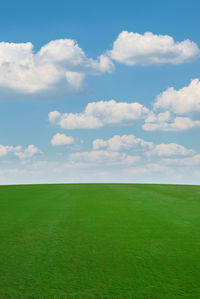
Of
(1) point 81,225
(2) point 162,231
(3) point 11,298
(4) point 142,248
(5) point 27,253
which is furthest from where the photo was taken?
(1) point 81,225

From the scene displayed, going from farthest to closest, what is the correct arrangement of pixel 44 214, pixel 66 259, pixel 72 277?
pixel 44 214
pixel 66 259
pixel 72 277

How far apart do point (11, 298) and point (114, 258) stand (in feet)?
10.3

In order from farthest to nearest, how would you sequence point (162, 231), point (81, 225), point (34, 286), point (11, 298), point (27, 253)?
1. point (81, 225)
2. point (162, 231)
3. point (27, 253)
4. point (34, 286)
5. point (11, 298)

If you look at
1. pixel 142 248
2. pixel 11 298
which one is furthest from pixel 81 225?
pixel 11 298

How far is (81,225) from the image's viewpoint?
12.4 meters

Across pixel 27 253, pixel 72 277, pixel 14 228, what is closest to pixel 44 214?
pixel 14 228

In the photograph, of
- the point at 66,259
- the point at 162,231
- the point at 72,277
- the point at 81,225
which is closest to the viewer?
the point at 72,277

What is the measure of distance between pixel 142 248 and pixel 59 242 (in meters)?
2.64

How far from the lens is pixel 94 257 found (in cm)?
819

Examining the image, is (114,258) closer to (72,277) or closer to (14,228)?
(72,277)

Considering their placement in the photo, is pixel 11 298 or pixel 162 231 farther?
pixel 162 231

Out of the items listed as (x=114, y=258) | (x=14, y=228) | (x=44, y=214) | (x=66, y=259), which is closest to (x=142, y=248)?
(x=114, y=258)

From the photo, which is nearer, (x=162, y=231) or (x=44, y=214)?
(x=162, y=231)

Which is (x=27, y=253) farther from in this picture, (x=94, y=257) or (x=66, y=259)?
(x=94, y=257)
